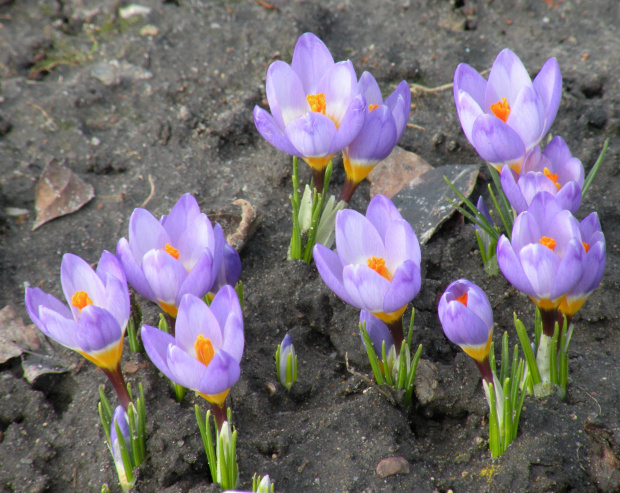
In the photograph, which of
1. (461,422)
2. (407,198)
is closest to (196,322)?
(461,422)

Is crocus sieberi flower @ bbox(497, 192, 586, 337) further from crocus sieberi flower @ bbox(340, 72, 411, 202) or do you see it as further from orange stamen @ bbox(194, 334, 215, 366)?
orange stamen @ bbox(194, 334, 215, 366)

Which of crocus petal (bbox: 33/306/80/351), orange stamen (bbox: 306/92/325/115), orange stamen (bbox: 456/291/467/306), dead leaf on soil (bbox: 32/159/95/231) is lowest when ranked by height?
dead leaf on soil (bbox: 32/159/95/231)

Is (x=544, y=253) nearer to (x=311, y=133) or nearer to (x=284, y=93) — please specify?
(x=311, y=133)

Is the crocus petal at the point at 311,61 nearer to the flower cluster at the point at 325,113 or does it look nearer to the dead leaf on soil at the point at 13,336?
A: the flower cluster at the point at 325,113

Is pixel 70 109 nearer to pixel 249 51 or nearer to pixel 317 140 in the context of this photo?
pixel 249 51

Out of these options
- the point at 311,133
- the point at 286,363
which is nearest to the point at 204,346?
the point at 286,363

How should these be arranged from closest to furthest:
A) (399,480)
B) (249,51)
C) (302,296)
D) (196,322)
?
(196,322)
(399,480)
(302,296)
(249,51)

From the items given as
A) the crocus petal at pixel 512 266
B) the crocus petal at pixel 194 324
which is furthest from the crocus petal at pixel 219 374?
the crocus petal at pixel 512 266

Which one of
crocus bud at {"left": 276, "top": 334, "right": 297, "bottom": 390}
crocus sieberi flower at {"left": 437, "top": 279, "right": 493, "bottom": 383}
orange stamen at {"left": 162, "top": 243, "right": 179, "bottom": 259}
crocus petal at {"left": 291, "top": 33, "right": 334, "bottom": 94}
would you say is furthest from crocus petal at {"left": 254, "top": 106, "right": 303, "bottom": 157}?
crocus sieberi flower at {"left": 437, "top": 279, "right": 493, "bottom": 383}
